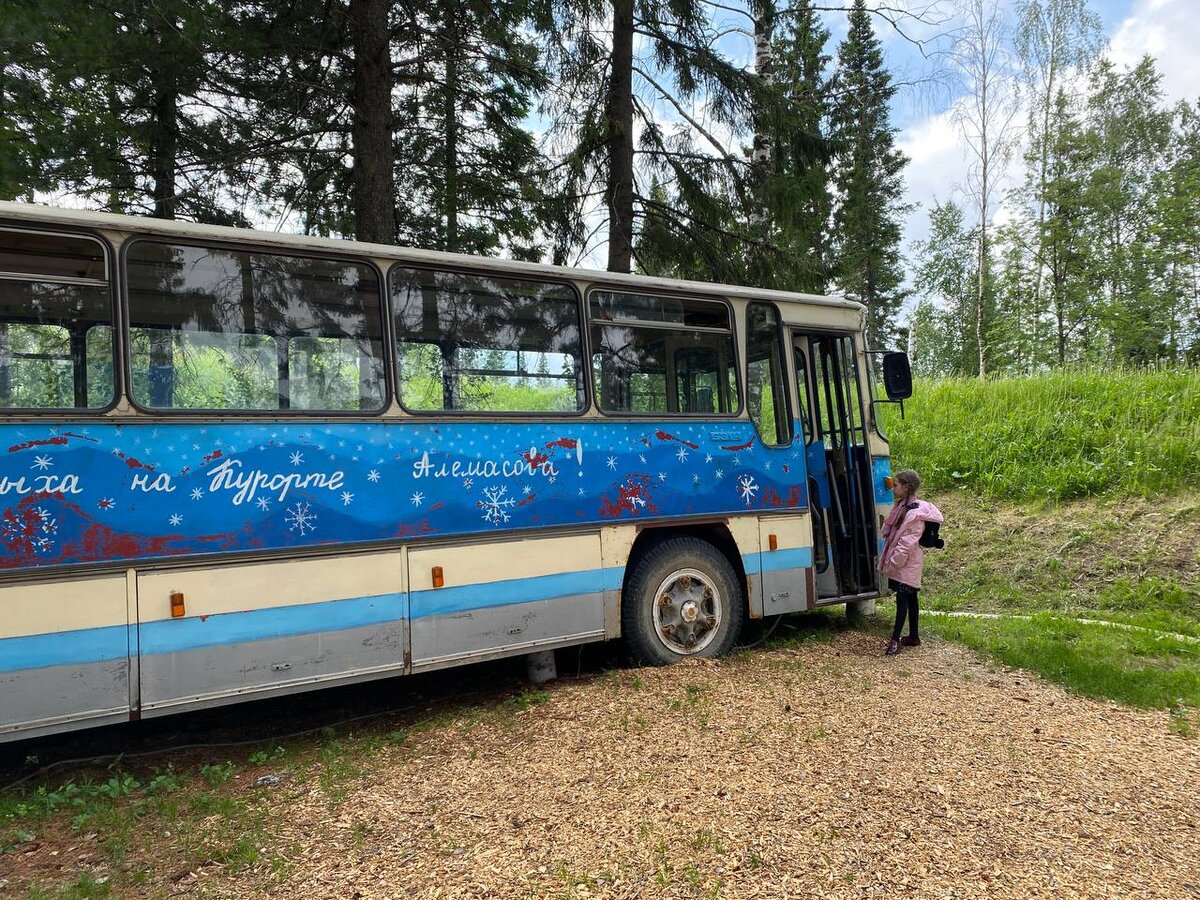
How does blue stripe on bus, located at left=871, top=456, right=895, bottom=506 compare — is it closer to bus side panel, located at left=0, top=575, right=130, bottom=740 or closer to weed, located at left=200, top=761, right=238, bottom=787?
weed, located at left=200, top=761, right=238, bottom=787

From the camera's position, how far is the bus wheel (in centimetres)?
569

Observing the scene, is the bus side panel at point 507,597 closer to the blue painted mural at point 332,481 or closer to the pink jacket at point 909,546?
the blue painted mural at point 332,481

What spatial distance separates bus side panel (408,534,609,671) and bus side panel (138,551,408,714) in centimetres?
18

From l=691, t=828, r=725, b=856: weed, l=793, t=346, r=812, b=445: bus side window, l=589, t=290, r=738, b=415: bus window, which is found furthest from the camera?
l=793, t=346, r=812, b=445: bus side window

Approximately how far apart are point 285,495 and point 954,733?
14.0ft

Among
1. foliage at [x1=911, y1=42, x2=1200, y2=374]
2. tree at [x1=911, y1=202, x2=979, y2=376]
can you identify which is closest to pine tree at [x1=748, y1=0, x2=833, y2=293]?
foliage at [x1=911, y1=42, x2=1200, y2=374]

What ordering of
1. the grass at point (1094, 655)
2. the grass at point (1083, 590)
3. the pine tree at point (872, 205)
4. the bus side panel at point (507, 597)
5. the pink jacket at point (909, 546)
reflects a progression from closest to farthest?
the bus side panel at point (507, 597)
the grass at point (1094, 655)
the grass at point (1083, 590)
the pink jacket at point (909, 546)
the pine tree at point (872, 205)

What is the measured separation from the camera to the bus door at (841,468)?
6.88m

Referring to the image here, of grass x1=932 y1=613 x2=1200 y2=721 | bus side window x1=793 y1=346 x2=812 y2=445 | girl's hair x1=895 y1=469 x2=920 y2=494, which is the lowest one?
grass x1=932 y1=613 x2=1200 y2=721

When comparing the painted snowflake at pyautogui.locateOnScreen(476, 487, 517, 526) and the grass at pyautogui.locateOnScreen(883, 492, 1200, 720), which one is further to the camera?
the grass at pyautogui.locateOnScreen(883, 492, 1200, 720)

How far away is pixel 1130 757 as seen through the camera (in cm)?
419

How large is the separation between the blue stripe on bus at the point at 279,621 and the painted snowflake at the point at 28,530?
451 mm

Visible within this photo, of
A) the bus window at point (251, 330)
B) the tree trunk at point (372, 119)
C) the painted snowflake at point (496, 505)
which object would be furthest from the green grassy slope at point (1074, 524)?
the tree trunk at point (372, 119)

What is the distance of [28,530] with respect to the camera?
3703 mm
